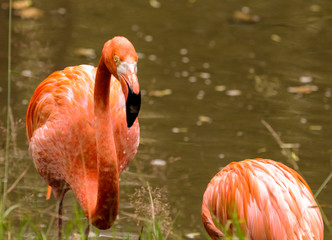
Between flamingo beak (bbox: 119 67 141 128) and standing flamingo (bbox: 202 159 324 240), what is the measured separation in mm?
637

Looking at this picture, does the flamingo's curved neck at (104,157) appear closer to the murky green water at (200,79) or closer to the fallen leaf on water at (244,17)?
the murky green water at (200,79)

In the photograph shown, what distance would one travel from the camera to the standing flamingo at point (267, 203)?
341 cm

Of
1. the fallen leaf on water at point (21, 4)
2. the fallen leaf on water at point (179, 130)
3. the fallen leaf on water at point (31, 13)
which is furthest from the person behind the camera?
the fallen leaf on water at point (21, 4)

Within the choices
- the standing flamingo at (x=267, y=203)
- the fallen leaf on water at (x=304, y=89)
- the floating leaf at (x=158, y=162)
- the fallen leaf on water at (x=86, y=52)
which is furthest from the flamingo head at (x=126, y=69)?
the fallen leaf on water at (x=86, y=52)

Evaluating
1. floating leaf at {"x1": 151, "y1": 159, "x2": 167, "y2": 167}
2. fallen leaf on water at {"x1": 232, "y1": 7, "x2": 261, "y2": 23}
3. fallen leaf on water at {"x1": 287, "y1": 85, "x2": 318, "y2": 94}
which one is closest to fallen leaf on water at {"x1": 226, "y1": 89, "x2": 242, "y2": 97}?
fallen leaf on water at {"x1": 287, "y1": 85, "x2": 318, "y2": 94}

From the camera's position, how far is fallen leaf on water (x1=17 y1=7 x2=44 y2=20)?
8.99 m

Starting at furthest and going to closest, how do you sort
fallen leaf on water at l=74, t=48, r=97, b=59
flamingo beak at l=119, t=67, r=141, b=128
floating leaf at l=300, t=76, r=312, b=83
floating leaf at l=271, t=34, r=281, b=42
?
floating leaf at l=271, t=34, r=281, b=42, fallen leaf on water at l=74, t=48, r=97, b=59, floating leaf at l=300, t=76, r=312, b=83, flamingo beak at l=119, t=67, r=141, b=128

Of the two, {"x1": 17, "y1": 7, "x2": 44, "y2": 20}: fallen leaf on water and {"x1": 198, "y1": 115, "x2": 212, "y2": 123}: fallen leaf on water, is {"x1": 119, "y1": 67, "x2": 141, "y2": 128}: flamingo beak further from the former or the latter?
{"x1": 17, "y1": 7, "x2": 44, "y2": 20}: fallen leaf on water

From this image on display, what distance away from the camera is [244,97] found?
23.7ft

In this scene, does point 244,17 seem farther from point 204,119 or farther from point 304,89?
point 204,119

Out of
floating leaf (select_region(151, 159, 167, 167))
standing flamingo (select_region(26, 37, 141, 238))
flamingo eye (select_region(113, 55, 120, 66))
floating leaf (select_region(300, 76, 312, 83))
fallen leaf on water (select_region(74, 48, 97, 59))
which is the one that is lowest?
fallen leaf on water (select_region(74, 48, 97, 59))

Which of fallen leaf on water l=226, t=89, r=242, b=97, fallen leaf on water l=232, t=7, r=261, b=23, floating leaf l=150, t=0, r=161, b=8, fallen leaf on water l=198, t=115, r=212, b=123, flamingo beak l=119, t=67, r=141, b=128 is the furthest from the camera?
floating leaf l=150, t=0, r=161, b=8

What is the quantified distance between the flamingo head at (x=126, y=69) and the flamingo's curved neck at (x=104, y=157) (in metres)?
0.22

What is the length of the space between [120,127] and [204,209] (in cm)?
85
